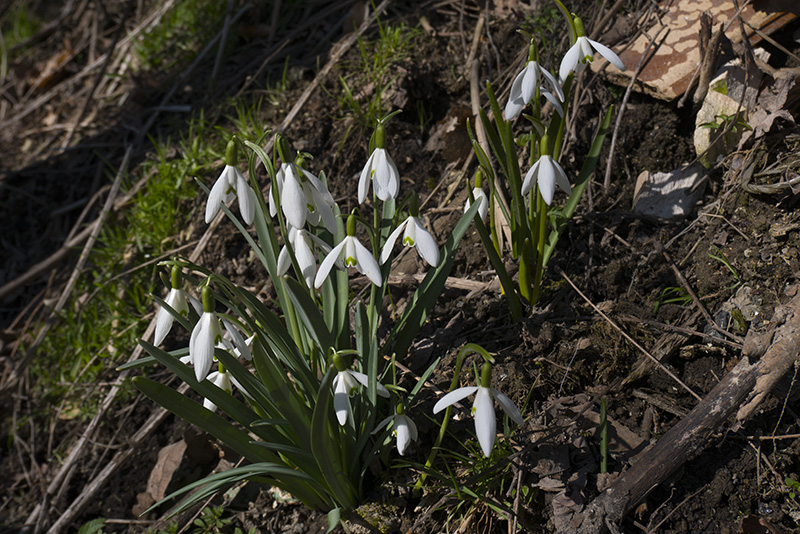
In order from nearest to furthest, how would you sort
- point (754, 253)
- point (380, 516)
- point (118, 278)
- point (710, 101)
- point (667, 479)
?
1. point (667, 479)
2. point (380, 516)
3. point (754, 253)
4. point (710, 101)
5. point (118, 278)

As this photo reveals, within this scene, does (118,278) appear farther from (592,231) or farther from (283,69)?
(592,231)

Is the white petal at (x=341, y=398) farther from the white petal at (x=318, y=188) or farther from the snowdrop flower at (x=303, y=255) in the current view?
the white petal at (x=318, y=188)

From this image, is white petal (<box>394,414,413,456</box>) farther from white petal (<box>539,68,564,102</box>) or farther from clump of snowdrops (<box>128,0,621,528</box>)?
white petal (<box>539,68,564,102</box>)

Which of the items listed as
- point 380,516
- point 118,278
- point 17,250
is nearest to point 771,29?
point 380,516

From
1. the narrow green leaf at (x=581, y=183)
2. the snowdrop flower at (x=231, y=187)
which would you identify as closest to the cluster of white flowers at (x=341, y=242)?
the snowdrop flower at (x=231, y=187)

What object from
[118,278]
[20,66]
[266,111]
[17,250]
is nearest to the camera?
[118,278]

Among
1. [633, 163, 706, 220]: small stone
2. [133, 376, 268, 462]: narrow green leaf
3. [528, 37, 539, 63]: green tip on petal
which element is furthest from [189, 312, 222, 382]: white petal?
[633, 163, 706, 220]: small stone

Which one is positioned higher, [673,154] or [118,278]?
[673,154]

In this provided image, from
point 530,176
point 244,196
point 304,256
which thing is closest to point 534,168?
point 530,176
